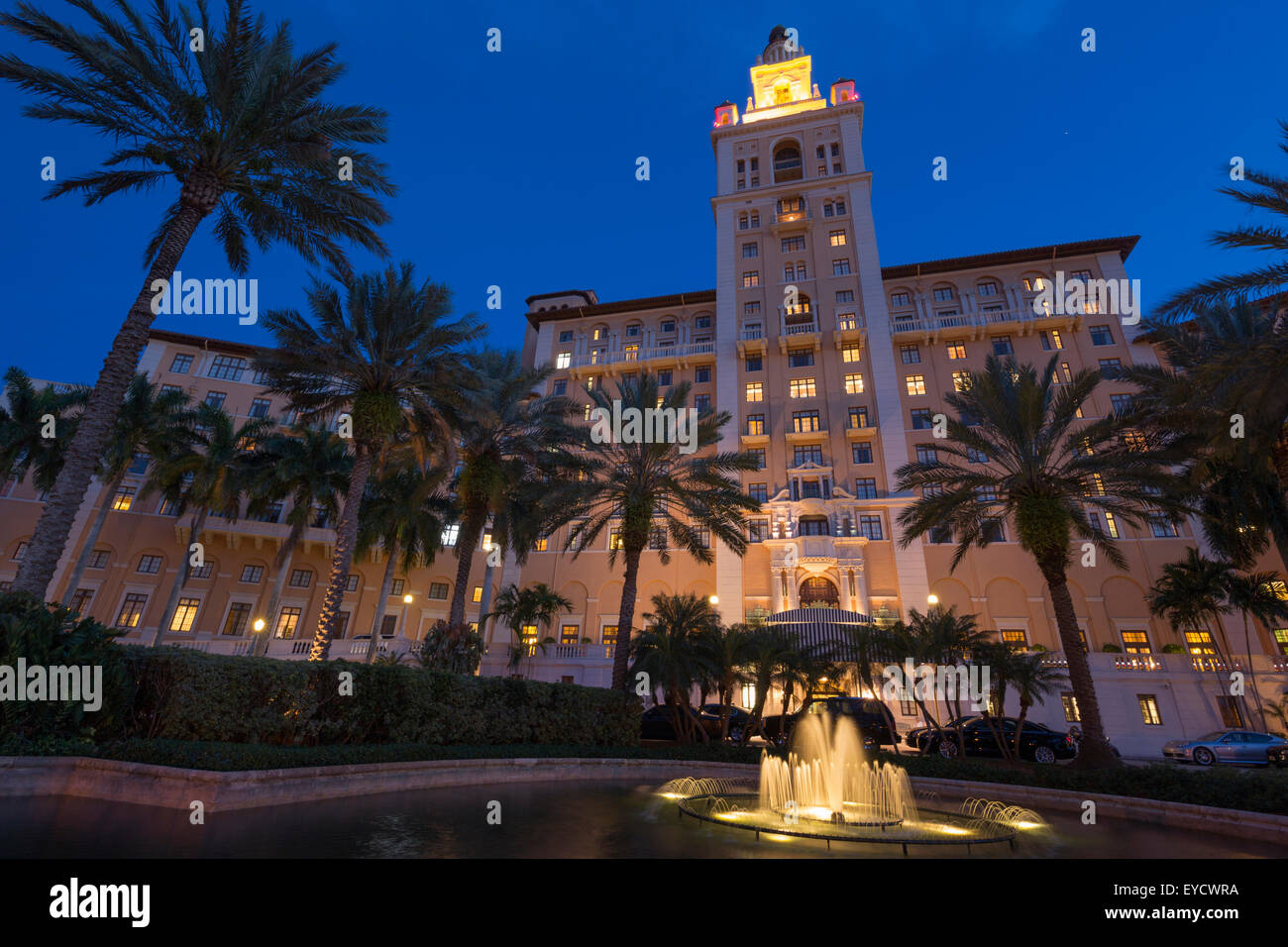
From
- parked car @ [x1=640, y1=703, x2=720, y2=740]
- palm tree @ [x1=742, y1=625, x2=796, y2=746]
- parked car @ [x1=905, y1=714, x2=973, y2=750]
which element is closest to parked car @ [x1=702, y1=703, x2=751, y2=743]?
parked car @ [x1=640, y1=703, x2=720, y2=740]

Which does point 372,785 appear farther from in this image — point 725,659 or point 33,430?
point 33,430

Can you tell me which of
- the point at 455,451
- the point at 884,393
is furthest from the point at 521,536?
the point at 884,393

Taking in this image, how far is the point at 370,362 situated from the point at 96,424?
7057 millimetres

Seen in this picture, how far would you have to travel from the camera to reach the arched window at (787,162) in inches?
1980

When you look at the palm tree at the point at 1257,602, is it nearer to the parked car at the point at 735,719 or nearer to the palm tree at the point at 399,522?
the parked car at the point at 735,719

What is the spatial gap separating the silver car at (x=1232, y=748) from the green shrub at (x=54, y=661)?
96.9 feet

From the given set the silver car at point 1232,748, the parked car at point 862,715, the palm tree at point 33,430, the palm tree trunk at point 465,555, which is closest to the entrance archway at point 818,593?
the parked car at point 862,715

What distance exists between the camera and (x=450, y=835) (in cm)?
757

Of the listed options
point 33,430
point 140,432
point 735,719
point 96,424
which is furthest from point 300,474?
point 735,719

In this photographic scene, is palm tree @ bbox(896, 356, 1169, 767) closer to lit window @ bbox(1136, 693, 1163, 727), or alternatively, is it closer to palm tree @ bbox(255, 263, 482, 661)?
lit window @ bbox(1136, 693, 1163, 727)

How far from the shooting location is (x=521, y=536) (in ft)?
82.0

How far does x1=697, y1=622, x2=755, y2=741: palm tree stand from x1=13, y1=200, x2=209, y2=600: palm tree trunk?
51.8ft

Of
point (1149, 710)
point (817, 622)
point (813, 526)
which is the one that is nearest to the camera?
point (1149, 710)
